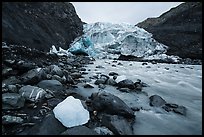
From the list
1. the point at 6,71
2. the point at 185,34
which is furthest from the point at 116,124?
the point at 185,34

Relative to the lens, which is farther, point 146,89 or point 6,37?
point 6,37

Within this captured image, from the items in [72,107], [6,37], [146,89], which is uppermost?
[6,37]

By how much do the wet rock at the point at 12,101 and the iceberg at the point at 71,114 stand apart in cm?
71

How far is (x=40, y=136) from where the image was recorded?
7.75ft

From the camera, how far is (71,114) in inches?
107

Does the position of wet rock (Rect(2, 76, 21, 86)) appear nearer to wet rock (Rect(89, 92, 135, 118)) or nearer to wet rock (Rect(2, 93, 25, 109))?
wet rock (Rect(2, 93, 25, 109))

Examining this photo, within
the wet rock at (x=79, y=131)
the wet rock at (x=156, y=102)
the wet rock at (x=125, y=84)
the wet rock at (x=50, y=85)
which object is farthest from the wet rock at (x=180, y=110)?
the wet rock at (x=50, y=85)

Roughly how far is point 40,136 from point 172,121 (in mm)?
1989

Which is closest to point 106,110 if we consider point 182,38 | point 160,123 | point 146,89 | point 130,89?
point 160,123

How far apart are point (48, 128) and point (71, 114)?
1.15ft

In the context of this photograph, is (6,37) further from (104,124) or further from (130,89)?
(104,124)

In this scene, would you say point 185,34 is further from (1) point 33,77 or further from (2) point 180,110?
(1) point 33,77

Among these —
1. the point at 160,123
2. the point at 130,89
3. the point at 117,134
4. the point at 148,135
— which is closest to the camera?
the point at 117,134

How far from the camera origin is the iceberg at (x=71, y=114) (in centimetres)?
266
